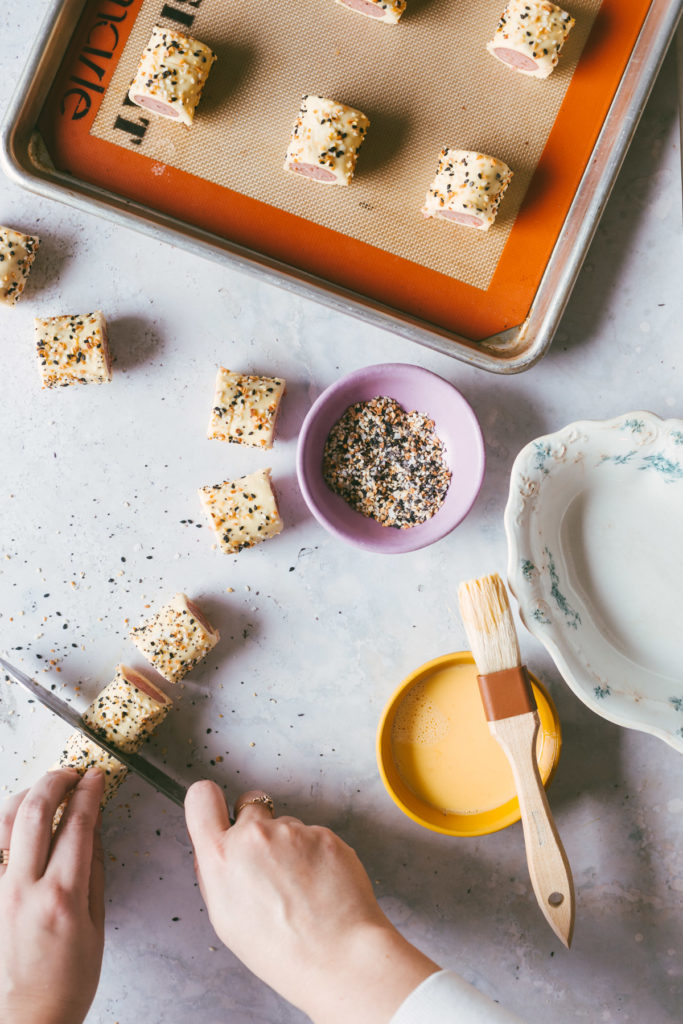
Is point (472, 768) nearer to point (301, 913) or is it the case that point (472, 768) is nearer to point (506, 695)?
point (506, 695)

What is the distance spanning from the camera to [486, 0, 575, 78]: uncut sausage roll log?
1.50 meters

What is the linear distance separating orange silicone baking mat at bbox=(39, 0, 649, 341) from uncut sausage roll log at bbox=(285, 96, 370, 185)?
0.24 feet

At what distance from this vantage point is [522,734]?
1507 mm

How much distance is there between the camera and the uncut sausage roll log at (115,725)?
1.66m

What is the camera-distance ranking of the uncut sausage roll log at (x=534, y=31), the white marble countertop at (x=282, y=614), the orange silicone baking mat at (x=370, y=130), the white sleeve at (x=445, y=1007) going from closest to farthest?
the white sleeve at (x=445, y=1007) → the uncut sausage roll log at (x=534, y=31) → the orange silicone baking mat at (x=370, y=130) → the white marble countertop at (x=282, y=614)

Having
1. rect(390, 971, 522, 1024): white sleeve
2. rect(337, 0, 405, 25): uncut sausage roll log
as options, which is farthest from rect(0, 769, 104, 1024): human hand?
rect(337, 0, 405, 25): uncut sausage roll log

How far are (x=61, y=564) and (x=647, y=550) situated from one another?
133 centimetres

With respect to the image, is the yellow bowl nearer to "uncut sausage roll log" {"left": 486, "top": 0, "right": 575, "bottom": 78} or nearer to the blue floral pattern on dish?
the blue floral pattern on dish

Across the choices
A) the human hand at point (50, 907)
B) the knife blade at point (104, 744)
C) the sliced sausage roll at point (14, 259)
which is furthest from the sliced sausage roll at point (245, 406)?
the human hand at point (50, 907)

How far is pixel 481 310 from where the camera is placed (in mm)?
1640

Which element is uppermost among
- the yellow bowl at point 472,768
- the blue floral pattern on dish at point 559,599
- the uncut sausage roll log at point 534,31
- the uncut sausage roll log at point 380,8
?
the uncut sausage roll log at point 534,31

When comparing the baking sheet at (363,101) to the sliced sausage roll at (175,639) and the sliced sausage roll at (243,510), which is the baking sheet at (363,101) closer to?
the sliced sausage roll at (243,510)

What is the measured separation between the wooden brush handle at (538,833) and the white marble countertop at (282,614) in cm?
24

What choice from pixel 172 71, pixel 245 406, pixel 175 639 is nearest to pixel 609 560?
pixel 245 406
